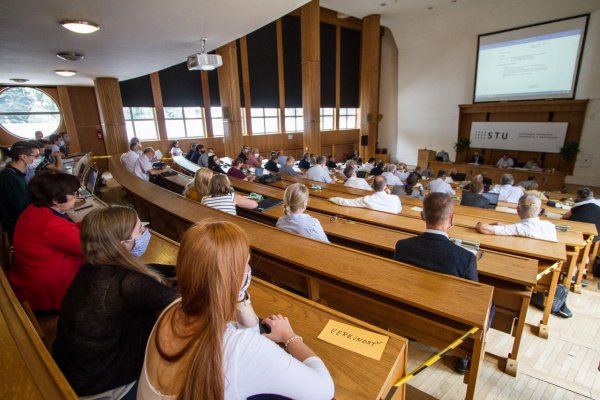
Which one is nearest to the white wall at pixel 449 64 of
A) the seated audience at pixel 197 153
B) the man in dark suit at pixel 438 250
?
the seated audience at pixel 197 153

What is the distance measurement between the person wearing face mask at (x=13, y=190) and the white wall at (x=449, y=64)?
13.3 m

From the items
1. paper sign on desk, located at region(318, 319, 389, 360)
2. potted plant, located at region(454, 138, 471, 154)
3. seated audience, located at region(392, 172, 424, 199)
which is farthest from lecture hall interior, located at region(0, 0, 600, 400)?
potted plant, located at region(454, 138, 471, 154)

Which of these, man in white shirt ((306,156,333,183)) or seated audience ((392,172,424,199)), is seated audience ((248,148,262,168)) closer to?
man in white shirt ((306,156,333,183))

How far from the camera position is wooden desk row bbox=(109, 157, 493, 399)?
5.01ft

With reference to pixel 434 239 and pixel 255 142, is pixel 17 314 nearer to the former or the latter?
pixel 434 239

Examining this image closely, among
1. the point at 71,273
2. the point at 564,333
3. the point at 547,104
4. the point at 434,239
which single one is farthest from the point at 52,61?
the point at 547,104

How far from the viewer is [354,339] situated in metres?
1.22

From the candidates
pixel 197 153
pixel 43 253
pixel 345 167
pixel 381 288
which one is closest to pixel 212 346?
pixel 381 288

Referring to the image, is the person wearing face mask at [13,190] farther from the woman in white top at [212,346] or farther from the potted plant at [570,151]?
the potted plant at [570,151]

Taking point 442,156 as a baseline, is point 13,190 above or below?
above

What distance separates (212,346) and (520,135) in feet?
42.5

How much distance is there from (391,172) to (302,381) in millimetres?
6749

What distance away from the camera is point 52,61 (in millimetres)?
4902

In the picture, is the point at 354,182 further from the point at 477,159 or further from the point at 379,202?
the point at 477,159
